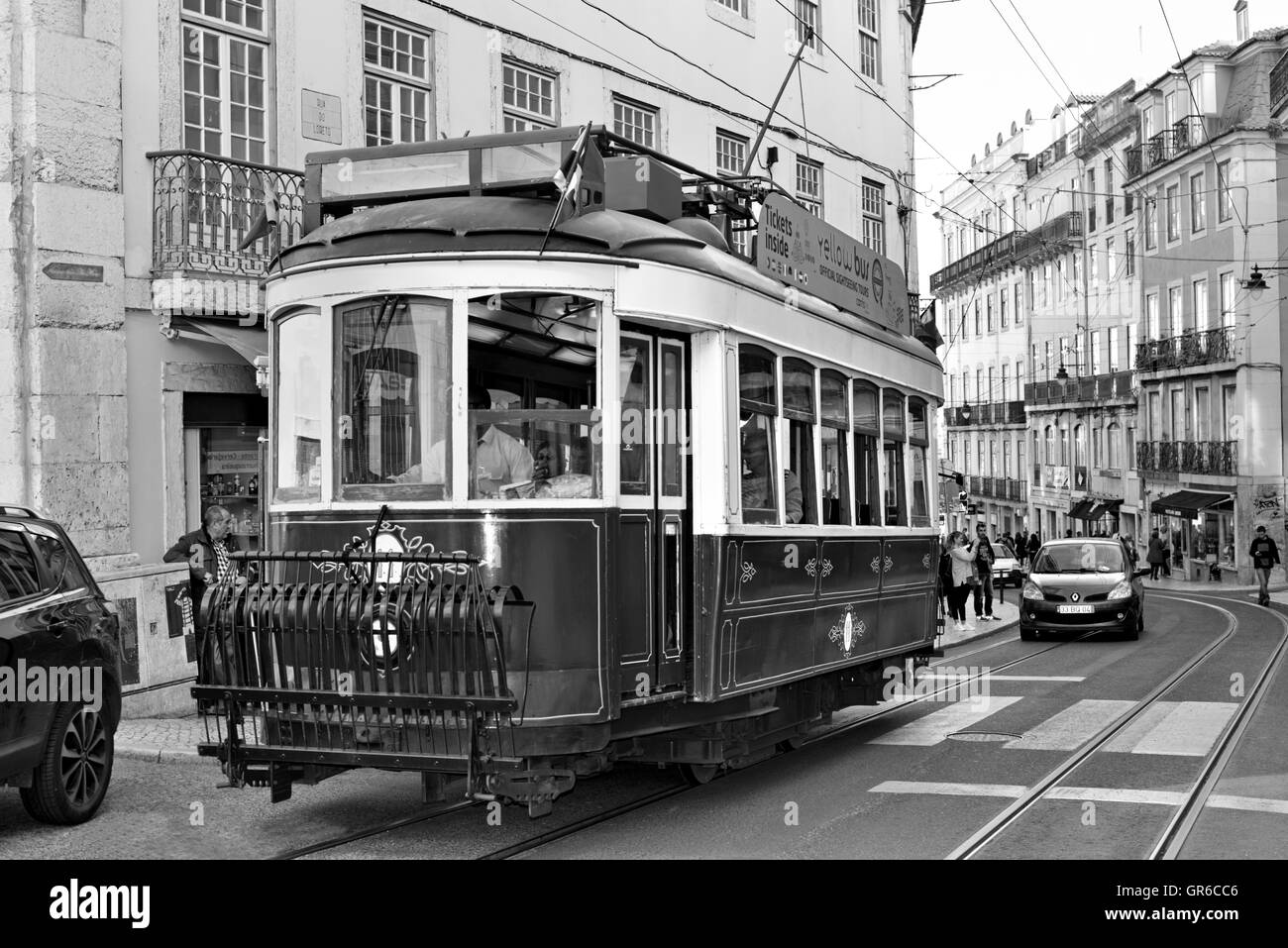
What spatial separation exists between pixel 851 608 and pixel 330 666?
4.50 metres

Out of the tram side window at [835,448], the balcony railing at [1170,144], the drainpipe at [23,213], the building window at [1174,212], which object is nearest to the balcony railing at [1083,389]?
the building window at [1174,212]

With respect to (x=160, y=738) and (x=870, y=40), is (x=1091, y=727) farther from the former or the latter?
(x=870, y=40)

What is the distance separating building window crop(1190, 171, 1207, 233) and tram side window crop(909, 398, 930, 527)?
1504 inches

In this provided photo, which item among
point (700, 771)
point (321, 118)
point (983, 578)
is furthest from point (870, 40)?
point (700, 771)

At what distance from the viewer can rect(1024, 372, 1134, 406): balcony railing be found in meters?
53.8

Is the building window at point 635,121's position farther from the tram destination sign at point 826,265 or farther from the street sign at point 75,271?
the tram destination sign at point 826,265

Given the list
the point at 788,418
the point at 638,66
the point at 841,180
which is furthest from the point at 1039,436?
the point at 788,418

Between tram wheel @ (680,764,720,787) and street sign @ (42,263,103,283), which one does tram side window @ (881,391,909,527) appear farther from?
street sign @ (42,263,103,283)

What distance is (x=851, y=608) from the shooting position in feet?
34.0

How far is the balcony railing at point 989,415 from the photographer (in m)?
65.0

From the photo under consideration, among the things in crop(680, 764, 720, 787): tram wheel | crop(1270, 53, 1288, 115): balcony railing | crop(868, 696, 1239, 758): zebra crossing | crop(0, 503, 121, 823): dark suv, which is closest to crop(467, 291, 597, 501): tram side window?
crop(680, 764, 720, 787): tram wheel

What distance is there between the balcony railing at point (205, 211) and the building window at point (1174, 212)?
40.8 m

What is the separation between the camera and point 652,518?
25.5ft
